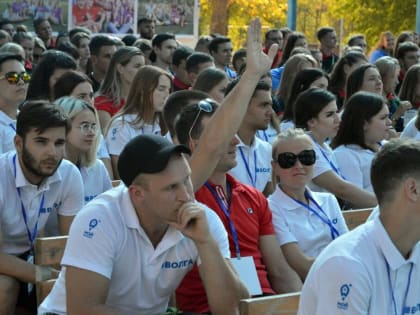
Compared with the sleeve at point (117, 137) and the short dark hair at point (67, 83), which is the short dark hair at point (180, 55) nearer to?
the sleeve at point (117, 137)

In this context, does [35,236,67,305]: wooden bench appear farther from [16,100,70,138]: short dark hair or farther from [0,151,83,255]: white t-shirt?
[16,100,70,138]: short dark hair

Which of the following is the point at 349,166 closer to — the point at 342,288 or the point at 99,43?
the point at 342,288

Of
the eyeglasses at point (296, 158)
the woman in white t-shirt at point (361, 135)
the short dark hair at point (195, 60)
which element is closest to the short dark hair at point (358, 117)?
the woman in white t-shirt at point (361, 135)

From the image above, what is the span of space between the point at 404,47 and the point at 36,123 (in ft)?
32.5

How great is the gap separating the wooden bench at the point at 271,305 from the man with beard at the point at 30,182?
172 cm

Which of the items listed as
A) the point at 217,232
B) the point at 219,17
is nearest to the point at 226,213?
the point at 217,232

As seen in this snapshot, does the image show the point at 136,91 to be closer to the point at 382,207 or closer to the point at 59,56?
the point at 59,56

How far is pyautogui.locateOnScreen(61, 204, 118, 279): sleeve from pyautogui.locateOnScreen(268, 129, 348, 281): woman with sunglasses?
1559 mm

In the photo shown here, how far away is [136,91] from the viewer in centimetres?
844

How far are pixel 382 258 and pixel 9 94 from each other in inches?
184

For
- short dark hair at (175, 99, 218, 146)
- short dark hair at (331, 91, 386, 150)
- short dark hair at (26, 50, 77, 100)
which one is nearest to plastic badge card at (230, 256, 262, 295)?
short dark hair at (175, 99, 218, 146)

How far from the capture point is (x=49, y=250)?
5.10 metres

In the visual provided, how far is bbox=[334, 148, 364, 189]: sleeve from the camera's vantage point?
24.5 ft

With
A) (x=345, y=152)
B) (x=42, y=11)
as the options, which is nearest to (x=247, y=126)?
(x=345, y=152)
